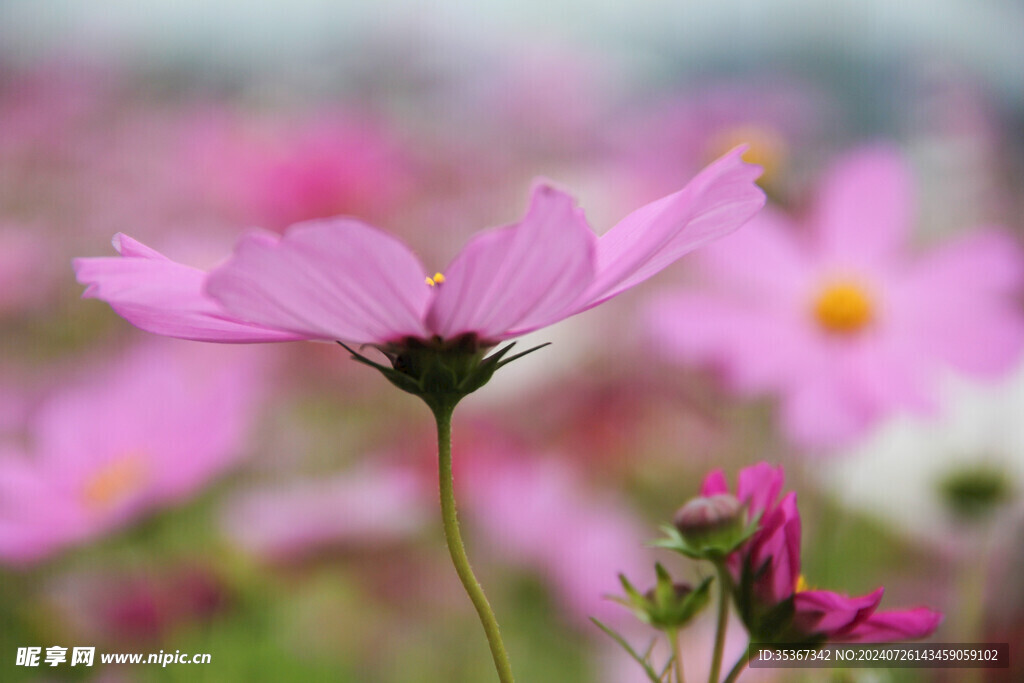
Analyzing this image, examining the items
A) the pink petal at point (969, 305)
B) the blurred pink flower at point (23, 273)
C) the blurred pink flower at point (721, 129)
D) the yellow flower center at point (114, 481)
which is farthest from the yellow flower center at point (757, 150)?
the blurred pink flower at point (23, 273)

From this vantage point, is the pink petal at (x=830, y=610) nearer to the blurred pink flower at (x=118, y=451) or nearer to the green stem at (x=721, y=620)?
the green stem at (x=721, y=620)

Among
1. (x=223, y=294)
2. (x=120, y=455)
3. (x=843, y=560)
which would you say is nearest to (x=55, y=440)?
(x=120, y=455)

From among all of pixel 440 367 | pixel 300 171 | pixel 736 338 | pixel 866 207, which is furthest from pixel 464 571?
pixel 300 171

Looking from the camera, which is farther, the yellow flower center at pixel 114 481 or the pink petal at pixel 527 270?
the yellow flower center at pixel 114 481

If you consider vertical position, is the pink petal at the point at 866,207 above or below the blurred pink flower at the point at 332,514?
above

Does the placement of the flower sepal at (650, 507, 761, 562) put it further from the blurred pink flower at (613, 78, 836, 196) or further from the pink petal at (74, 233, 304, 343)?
the blurred pink flower at (613, 78, 836, 196)

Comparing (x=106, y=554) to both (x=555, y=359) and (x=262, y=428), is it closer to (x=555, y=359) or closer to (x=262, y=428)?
(x=262, y=428)
